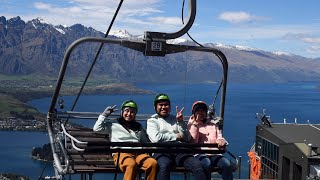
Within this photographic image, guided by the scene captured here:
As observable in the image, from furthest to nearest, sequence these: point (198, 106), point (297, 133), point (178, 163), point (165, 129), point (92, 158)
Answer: point (297, 133), point (198, 106), point (165, 129), point (92, 158), point (178, 163)

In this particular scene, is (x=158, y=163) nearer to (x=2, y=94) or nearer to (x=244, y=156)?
(x=244, y=156)

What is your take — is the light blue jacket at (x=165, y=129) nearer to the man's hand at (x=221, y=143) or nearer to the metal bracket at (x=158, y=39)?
the man's hand at (x=221, y=143)

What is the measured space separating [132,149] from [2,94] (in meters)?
169

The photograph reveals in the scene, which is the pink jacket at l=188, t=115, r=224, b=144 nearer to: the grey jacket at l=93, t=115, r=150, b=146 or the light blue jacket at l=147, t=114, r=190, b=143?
the light blue jacket at l=147, t=114, r=190, b=143

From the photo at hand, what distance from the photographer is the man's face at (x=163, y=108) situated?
549 centimetres

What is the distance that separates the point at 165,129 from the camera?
18.0 ft

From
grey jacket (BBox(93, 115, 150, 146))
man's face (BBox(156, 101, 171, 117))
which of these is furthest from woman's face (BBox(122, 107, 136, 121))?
man's face (BBox(156, 101, 171, 117))

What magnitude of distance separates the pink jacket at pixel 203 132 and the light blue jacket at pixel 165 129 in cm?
15

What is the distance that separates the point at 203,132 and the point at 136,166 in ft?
3.59

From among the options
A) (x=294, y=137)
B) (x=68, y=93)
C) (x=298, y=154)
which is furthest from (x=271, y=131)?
(x=68, y=93)

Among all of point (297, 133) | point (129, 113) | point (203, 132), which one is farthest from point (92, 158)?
point (297, 133)

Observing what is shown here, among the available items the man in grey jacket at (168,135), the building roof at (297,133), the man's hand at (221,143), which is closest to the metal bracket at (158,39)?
the man in grey jacket at (168,135)

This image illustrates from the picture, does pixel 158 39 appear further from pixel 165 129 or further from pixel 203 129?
pixel 203 129

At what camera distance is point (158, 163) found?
16.2ft
